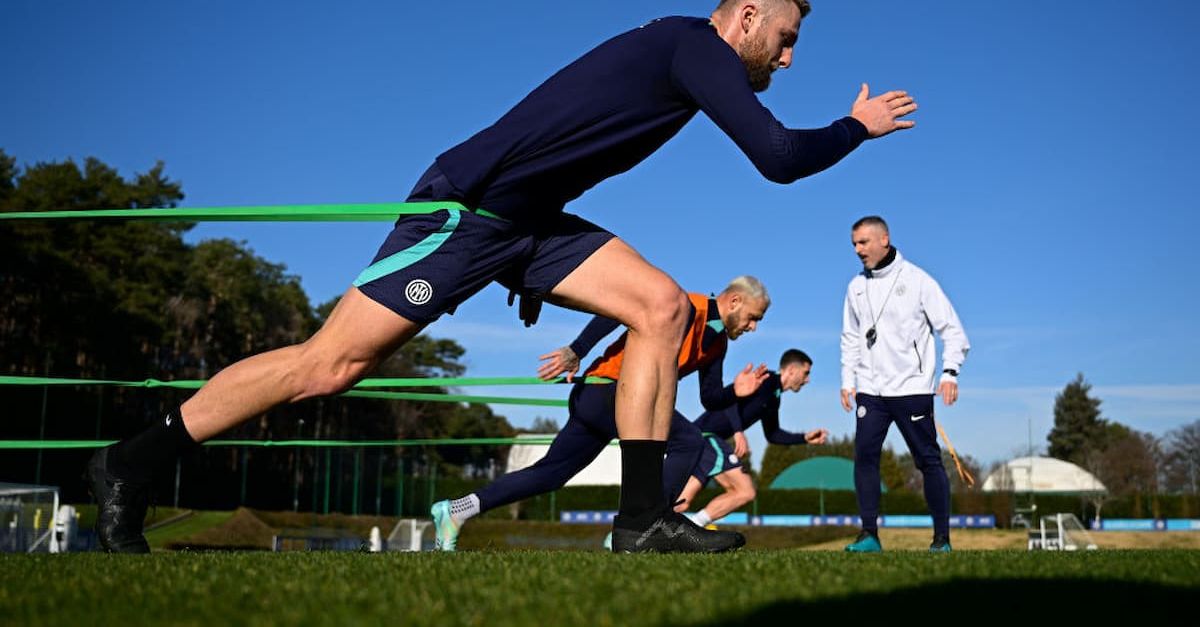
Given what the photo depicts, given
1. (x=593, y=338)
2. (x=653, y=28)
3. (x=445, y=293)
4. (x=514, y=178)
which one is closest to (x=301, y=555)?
(x=445, y=293)

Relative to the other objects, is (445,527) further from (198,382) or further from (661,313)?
(661,313)

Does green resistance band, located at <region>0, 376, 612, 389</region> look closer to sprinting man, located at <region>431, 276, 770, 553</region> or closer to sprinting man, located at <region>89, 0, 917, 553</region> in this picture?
sprinting man, located at <region>431, 276, 770, 553</region>

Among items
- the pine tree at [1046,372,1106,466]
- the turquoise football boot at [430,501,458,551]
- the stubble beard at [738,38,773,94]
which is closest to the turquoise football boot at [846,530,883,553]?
the turquoise football boot at [430,501,458,551]

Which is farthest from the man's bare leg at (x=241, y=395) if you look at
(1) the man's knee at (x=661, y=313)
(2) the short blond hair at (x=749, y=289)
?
(2) the short blond hair at (x=749, y=289)

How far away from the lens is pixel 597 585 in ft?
A: 8.42

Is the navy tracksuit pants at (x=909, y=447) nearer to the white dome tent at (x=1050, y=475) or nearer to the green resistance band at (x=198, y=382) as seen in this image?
the green resistance band at (x=198, y=382)

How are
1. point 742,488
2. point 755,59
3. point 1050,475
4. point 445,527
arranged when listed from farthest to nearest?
1. point 1050,475
2. point 742,488
3. point 445,527
4. point 755,59

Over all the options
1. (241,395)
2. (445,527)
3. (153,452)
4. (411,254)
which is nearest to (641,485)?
(411,254)

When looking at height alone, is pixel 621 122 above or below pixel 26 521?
above

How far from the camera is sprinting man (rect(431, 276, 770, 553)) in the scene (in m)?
6.12

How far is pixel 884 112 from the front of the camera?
4277 mm

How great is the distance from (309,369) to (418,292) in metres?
0.46

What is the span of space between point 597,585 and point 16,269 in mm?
38841

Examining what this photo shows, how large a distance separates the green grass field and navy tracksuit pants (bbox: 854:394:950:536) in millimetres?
4402
